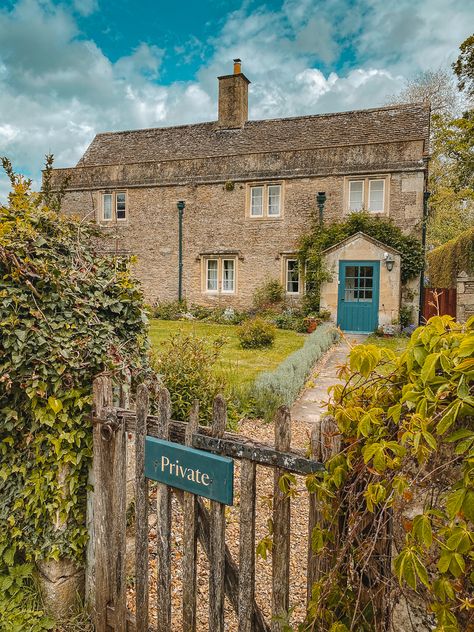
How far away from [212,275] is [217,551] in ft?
60.2

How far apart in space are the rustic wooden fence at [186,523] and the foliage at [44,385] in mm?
170

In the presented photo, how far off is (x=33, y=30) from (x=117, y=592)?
1021cm

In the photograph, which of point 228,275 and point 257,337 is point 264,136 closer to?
point 228,275

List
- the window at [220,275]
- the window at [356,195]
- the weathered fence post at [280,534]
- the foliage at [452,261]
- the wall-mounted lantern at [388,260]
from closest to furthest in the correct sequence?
1. the weathered fence post at [280,534]
2. the wall-mounted lantern at [388,260]
3. the foliage at [452,261]
4. the window at [356,195]
5. the window at [220,275]

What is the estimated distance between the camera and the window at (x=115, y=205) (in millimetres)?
21609

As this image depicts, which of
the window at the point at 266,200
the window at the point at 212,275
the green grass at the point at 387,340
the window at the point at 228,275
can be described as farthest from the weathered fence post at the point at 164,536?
the window at the point at 212,275

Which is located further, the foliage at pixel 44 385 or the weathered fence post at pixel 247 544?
the foliage at pixel 44 385

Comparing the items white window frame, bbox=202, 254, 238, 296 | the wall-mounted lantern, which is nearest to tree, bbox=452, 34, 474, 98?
the wall-mounted lantern

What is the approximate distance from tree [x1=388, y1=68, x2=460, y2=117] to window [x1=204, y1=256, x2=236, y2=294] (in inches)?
785

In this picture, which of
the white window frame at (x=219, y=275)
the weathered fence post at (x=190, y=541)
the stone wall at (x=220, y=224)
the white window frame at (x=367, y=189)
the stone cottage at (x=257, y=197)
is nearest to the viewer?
the weathered fence post at (x=190, y=541)

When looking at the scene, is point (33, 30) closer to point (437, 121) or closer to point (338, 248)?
point (338, 248)

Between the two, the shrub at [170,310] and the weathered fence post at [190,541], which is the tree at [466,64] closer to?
the shrub at [170,310]

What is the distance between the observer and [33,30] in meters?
8.90

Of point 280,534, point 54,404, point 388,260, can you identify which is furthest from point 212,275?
point 280,534
